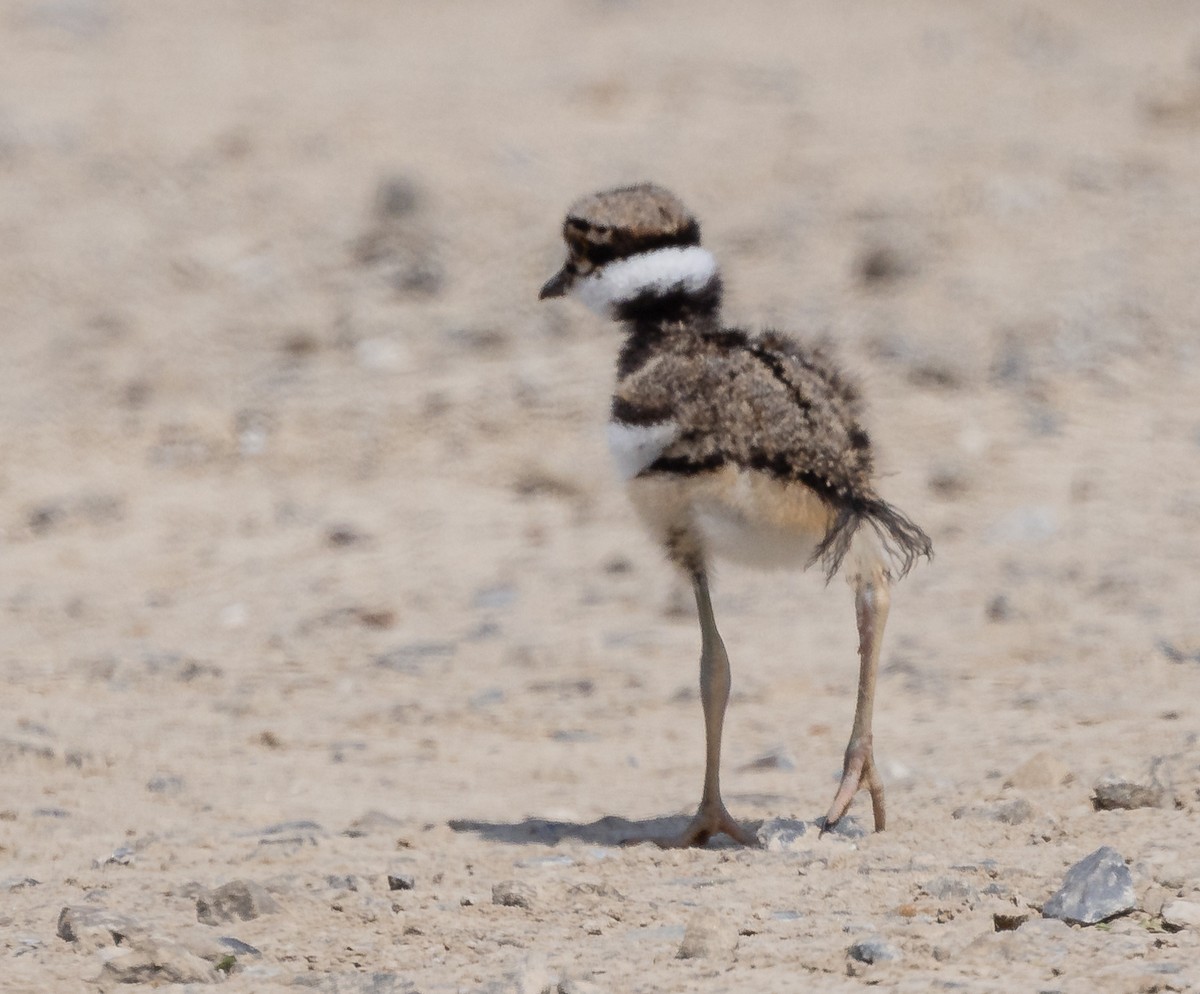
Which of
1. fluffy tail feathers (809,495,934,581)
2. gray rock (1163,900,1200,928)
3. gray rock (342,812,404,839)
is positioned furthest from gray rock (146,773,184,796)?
gray rock (1163,900,1200,928)

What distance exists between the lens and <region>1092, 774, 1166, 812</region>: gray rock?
3869mm

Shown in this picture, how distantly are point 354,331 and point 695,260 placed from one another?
420 cm

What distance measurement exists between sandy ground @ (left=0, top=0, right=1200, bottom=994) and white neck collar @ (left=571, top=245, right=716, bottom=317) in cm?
88

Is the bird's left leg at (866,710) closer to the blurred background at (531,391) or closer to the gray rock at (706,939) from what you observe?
the blurred background at (531,391)

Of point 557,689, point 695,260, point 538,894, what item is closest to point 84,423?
point 557,689

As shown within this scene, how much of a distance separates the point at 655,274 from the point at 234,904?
71.4 inches

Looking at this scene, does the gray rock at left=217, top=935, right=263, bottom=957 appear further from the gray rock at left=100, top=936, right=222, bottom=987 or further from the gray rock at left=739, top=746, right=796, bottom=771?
the gray rock at left=739, top=746, right=796, bottom=771

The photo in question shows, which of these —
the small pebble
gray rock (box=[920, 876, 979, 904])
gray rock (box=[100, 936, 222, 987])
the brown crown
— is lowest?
gray rock (box=[100, 936, 222, 987])

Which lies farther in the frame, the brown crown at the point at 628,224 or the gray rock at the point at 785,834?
the brown crown at the point at 628,224

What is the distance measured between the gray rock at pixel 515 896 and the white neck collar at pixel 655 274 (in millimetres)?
Result: 1544

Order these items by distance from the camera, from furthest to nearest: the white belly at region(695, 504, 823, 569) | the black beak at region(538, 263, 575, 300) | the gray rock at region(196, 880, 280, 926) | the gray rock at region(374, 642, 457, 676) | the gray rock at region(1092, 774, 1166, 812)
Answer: the gray rock at region(374, 642, 457, 676), the black beak at region(538, 263, 575, 300), the white belly at region(695, 504, 823, 569), the gray rock at region(1092, 774, 1166, 812), the gray rock at region(196, 880, 280, 926)

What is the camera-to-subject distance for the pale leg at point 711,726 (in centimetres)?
Answer: 415

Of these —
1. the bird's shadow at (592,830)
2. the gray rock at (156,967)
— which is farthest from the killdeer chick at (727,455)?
the gray rock at (156,967)

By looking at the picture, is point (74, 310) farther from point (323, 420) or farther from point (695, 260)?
point (695, 260)
